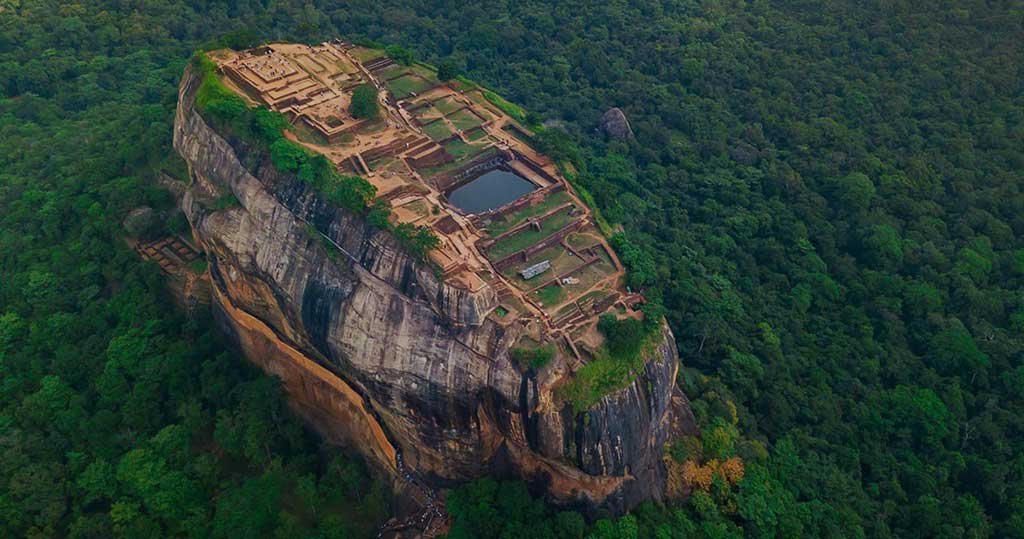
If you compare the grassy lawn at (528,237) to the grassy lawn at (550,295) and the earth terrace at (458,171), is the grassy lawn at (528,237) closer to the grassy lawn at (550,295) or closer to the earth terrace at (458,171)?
the earth terrace at (458,171)

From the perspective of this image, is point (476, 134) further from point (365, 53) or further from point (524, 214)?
point (365, 53)

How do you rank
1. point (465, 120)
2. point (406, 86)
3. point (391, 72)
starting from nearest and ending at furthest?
point (465, 120) → point (406, 86) → point (391, 72)

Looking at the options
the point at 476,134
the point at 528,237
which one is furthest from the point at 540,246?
the point at 476,134

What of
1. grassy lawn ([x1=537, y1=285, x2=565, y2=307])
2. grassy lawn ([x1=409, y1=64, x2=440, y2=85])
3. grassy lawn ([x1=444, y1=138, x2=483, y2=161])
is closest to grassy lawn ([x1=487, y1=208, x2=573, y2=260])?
grassy lawn ([x1=537, y1=285, x2=565, y2=307])

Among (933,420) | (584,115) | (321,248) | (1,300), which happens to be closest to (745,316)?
(933,420)

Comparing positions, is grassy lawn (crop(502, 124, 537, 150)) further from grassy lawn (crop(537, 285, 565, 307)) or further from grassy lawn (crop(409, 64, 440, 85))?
grassy lawn (crop(537, 285, 565, 307))
